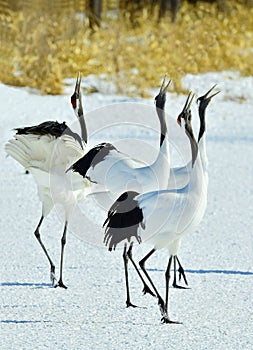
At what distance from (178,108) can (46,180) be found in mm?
7900

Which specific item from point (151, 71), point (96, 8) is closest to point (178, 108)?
point (151, 71)

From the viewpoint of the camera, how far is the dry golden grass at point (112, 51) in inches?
579

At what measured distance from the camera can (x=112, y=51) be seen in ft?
51.1

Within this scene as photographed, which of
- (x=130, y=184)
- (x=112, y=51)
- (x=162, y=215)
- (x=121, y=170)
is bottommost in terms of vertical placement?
(x=162, y=215)

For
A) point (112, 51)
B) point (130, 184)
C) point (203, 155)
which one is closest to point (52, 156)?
point (130, 184)

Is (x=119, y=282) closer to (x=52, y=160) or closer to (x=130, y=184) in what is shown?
(x=130, y=184)

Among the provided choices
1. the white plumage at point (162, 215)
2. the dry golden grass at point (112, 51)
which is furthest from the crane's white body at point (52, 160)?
the dry golden grass at point (112, 51)

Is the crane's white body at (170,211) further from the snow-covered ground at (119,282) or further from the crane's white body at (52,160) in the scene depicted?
the crane's white body at (52,160)

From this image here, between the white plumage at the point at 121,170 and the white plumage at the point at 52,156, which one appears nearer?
the white plumage at the point at 121,170

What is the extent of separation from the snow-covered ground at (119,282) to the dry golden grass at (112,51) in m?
4.44

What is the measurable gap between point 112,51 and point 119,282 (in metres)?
10.1

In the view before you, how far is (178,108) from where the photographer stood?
13.7 m

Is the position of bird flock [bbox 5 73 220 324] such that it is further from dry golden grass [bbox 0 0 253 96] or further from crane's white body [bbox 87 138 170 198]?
dry golden grass [bbox 0 0 253 96]

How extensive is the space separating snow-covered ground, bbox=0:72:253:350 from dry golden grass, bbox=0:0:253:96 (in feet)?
14.6
